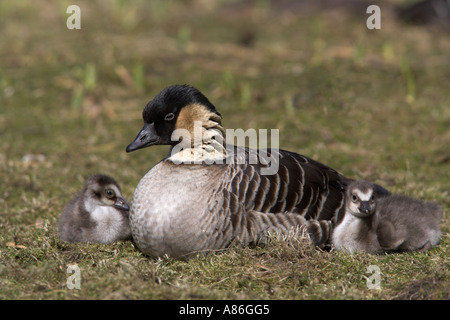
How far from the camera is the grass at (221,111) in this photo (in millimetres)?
4988

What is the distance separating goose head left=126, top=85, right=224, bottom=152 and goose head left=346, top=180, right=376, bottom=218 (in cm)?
150

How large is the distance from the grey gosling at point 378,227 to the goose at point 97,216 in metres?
2.22

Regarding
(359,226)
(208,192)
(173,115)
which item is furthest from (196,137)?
(359,226)

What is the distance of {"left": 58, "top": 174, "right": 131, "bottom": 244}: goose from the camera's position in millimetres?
6031

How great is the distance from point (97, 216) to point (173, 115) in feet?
4.51

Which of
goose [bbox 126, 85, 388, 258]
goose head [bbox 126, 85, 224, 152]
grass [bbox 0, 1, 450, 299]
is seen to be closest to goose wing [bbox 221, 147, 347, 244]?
goose [bbox 126, 85, 388, 258]

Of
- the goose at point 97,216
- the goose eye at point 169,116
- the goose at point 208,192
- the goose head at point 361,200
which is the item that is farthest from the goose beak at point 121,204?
the goose head at point 361,200

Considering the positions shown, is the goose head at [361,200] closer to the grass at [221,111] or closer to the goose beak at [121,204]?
the grass at [221,111]

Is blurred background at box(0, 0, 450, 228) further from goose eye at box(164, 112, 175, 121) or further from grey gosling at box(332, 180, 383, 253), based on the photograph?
goose eye at box(164, 112, 175, 121)
